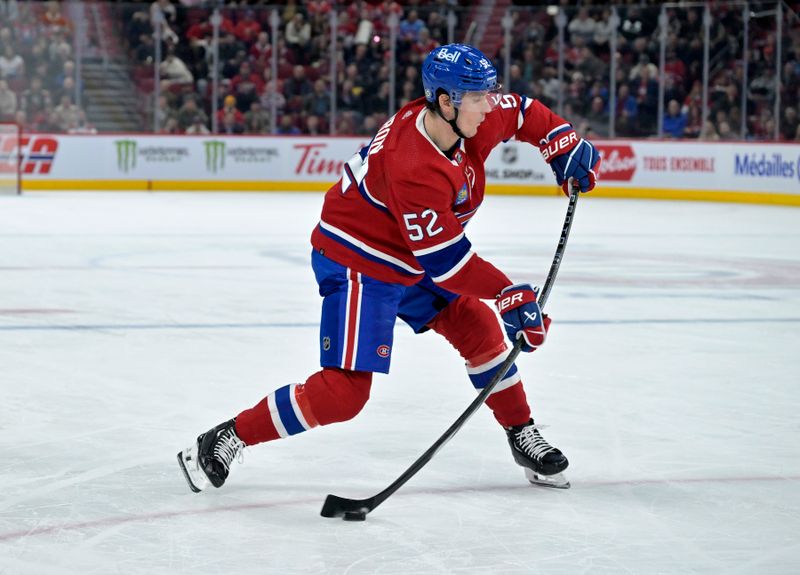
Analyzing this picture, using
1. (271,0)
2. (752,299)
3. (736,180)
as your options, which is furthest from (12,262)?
(271,0)

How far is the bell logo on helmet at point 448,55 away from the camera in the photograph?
2834mm

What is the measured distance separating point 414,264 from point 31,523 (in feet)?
3.33

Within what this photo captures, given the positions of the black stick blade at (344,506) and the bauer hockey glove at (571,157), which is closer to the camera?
the black stick blade at (344,506)

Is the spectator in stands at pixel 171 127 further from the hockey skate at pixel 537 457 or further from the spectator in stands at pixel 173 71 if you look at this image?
the hockey skate at pixel 537 457

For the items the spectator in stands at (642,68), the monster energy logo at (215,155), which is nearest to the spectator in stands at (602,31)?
the spectator in stands at (642,68)

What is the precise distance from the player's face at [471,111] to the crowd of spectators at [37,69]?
12912 mm

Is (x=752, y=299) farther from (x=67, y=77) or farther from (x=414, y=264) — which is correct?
(x=67, y=77)

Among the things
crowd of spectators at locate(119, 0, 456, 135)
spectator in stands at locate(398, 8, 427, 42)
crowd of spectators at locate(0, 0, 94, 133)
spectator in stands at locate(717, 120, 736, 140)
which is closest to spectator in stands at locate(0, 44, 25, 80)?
crowd of spectators at locate(0, 0, 94, 133)

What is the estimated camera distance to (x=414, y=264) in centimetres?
298

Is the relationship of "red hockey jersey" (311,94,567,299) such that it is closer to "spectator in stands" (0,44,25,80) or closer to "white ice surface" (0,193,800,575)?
"white ice surface" (0,193,800,575)

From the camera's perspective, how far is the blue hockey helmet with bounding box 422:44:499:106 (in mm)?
2797

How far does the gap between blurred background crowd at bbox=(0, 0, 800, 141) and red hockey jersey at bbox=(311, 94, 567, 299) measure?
12.0 meters

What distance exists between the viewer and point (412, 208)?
108 inches

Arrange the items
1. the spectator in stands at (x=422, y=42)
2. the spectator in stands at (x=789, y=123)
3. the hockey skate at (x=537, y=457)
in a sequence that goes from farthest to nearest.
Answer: the spectator in stands at (x=422, y=42), the spectator in stands at (x=789, y=123), the hockey skate at (x=537, y=457)
